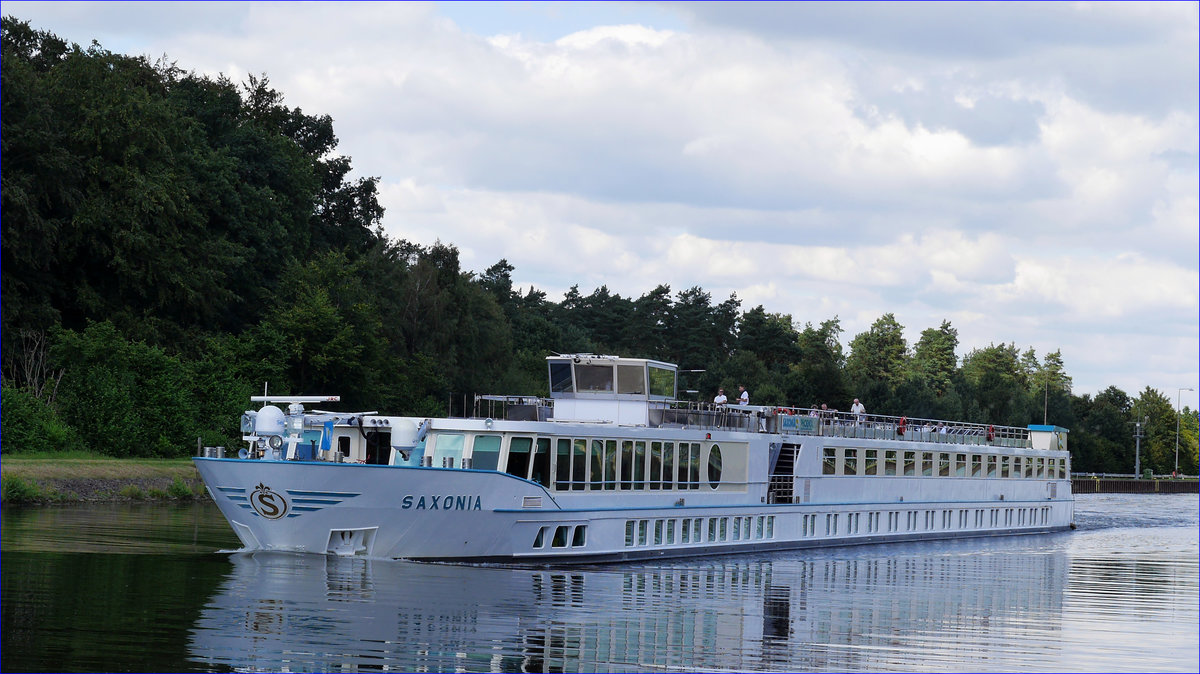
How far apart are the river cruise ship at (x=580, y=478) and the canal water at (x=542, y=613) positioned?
0.96 m

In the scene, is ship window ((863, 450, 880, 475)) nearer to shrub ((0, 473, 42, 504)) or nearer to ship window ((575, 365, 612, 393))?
ship window ((575, 365, 612, 393))

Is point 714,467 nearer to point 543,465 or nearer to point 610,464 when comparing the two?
point 610,464

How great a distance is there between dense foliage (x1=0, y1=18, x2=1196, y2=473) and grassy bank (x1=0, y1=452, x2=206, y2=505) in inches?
127

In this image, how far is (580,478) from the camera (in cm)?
3619

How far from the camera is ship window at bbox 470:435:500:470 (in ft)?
113

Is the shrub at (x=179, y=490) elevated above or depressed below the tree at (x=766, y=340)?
below

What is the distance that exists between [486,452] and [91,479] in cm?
2209

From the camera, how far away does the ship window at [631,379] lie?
3997 cm

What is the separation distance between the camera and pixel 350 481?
31.4 meters

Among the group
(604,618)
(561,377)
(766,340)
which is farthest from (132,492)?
(766,340)

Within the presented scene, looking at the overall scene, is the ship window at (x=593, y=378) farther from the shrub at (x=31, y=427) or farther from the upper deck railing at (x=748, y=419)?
the shrub at (x=31, y=427)

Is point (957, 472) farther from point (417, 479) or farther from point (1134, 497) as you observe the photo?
point (1134, 497)

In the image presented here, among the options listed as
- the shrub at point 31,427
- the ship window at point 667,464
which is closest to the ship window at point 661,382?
the ship window at point 667,464

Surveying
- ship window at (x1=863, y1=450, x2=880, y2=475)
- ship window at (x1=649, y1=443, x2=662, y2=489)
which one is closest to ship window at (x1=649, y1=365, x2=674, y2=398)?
ship window at (x1=649, y1=443, x2=662, y2=489)
